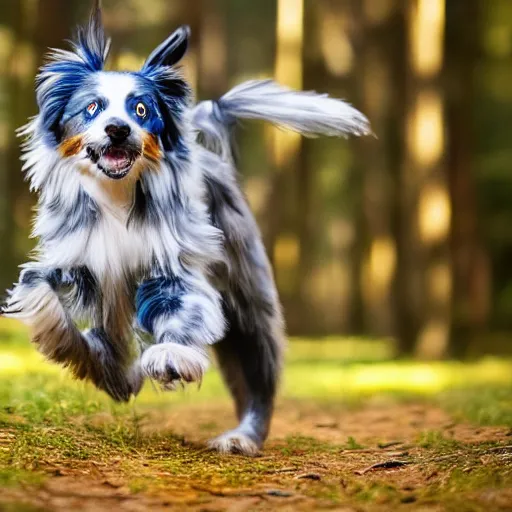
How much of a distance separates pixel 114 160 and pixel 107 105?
27cm

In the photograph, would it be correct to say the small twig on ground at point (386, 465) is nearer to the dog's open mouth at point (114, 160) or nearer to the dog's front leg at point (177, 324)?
the dog's front leg at point (177, 324)

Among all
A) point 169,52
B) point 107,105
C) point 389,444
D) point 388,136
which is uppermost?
point 169,52

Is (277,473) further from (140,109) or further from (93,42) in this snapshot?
(93,42)

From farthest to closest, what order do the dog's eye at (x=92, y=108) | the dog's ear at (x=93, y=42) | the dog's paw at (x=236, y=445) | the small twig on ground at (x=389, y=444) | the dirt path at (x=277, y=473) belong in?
the small twig on ground at (x=389, y=444), the dog's paw at (x=236, y=445), the dog's ear at (x=93, y=42), the dog's eye at (x=92, y=108), the dirt path at (x=277, y=473)

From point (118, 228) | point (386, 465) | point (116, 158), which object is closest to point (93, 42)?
point (116, 158)

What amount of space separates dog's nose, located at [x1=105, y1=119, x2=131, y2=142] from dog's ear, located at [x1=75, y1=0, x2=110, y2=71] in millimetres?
546

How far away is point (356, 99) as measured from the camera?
1831cm

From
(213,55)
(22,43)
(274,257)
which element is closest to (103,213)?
(22,43)

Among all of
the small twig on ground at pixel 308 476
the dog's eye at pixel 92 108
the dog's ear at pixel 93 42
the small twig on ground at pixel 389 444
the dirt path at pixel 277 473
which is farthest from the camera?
the small twig on ground at pixel 389 444

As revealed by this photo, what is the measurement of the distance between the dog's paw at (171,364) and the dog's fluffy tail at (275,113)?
1.65m

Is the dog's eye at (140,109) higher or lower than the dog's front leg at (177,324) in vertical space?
higher

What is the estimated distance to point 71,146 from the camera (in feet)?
14.9

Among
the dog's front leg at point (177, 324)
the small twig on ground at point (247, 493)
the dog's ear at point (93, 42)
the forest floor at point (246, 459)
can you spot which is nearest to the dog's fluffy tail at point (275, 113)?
the dog's ear at point (93, 42)

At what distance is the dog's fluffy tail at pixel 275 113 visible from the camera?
5.54 meters
